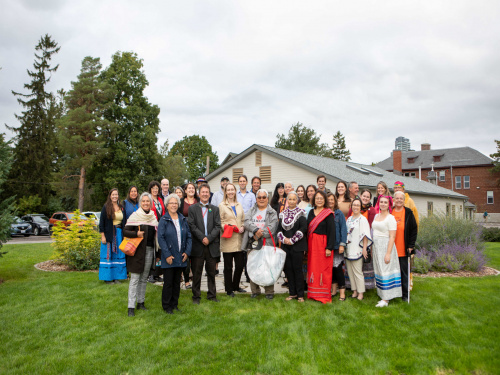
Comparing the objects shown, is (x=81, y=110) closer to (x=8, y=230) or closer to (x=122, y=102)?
(x=122, y=102)

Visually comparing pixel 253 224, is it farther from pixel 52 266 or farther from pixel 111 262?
pixel 52 266

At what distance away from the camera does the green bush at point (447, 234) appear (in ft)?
30.7

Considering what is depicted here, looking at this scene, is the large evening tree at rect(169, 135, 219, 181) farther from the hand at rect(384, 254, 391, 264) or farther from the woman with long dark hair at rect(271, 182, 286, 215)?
the hand at rect(384, 254, 391, 264)

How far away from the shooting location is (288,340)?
14.1 ft

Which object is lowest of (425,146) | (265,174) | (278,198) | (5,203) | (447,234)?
(447,234)

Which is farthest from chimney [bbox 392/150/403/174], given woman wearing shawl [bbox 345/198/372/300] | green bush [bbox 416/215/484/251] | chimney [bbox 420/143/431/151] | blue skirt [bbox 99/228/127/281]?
blue skirt [bbox 99/228/127/281]

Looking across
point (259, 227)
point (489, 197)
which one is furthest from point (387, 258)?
point (489, 197)

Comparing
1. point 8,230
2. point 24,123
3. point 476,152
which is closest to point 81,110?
point 24,123

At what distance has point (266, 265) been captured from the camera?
5781 mm

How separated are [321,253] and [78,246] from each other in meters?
6.65

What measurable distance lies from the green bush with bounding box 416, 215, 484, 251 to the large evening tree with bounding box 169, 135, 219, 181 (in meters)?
44.3

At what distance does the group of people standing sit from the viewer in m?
5.39

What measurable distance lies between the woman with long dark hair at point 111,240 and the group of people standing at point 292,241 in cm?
133

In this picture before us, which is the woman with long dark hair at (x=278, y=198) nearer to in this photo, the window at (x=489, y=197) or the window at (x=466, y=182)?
the window at (x=489, y=197)
